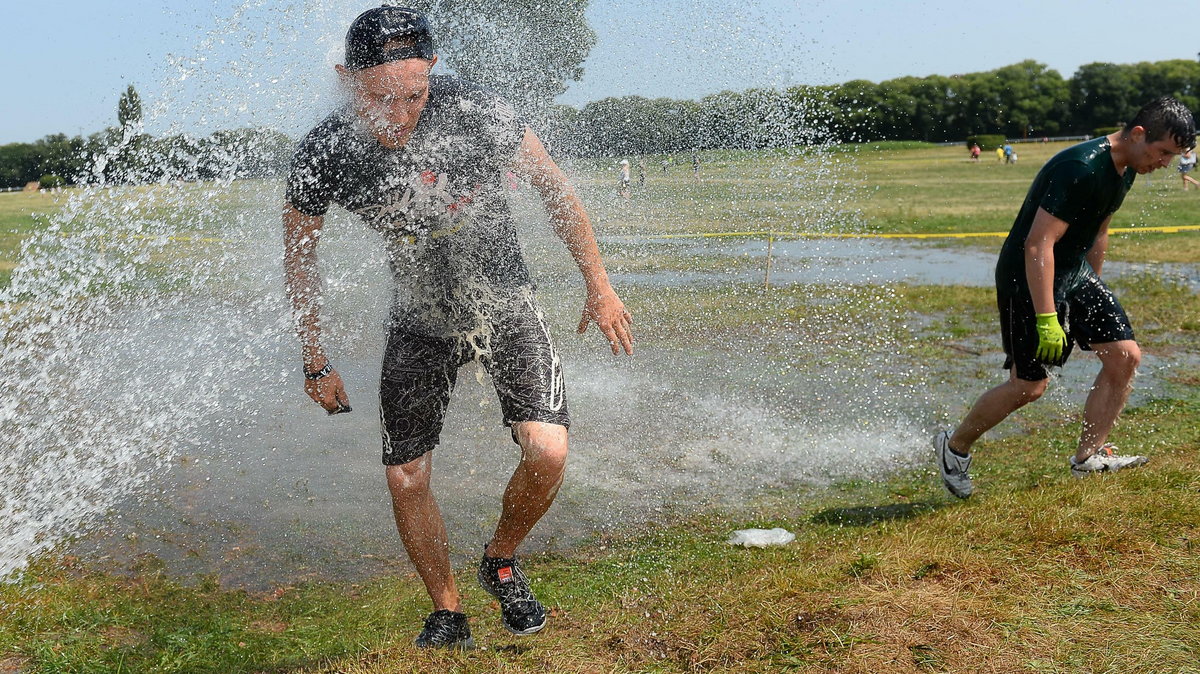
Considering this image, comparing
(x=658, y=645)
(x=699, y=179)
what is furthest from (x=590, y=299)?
(x=699, y=179)

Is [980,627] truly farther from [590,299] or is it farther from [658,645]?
[590,299]

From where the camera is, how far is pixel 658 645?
3.26m

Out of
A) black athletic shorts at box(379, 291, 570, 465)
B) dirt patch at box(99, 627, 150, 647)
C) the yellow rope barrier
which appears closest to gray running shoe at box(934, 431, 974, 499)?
black athletic shorts at box(379, 291, 570, 465)

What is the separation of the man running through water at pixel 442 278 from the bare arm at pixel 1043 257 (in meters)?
2.15

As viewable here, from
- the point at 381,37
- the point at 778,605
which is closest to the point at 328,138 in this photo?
the point at 381,37

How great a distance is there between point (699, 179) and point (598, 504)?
43.4ft

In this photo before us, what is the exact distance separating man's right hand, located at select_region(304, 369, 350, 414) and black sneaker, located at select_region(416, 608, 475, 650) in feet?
2.71

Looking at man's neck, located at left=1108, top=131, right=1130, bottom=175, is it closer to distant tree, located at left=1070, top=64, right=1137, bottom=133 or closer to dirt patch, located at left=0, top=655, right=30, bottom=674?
dirt patch, located at left=0, top=655, right=30, bottom=674

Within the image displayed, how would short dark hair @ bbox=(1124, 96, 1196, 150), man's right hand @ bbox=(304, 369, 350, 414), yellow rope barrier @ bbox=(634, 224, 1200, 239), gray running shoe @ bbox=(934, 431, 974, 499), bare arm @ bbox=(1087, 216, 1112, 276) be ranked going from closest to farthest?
1. man's right hand @ bbox=(304, 369, 350, 414)
2. short dark hair @ bbox=(1124, 96, 1196, 150)
3. gray running shoe @ bbox=(934, 431, 974, 499)
4. bare arm @ bbox=(1087, 216, 1112, 276)
5. yellow rope barrier @ bbox=(634, 224, 1200, 239)

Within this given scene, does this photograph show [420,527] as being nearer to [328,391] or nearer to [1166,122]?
[328,391]

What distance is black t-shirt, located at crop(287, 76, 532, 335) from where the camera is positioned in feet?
10.5

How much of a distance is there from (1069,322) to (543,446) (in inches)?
117

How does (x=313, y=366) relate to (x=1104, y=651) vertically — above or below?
above

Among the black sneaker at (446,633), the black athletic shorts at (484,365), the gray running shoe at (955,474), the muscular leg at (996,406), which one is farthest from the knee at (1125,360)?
the black sneaker at (446,633)
